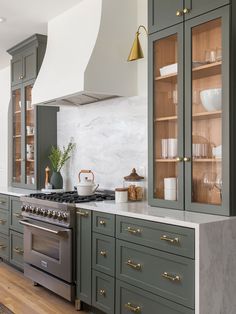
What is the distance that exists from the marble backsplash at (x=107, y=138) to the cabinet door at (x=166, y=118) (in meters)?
0.60

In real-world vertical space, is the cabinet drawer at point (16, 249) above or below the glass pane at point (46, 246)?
below

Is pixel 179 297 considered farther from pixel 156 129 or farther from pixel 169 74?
pixel 169 74

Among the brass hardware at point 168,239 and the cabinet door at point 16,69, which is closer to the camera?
the brass hardware at point 168,239

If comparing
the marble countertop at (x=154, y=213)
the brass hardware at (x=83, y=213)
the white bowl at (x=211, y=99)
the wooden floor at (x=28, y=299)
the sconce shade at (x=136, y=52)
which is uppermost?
the sconce shade at (x=136, y=52)

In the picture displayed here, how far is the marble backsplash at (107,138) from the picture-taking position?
3830mm

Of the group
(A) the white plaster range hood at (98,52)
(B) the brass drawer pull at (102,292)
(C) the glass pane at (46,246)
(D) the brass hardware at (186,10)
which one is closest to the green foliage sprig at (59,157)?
(A) the white plaster range hood at (98,52)

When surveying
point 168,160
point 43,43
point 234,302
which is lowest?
point 234,302

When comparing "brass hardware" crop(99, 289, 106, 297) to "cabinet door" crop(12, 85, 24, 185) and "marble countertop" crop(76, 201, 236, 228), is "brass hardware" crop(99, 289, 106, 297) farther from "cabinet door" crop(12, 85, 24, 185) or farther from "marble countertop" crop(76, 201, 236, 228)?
"cabinet door" crop(12, 85, 24, 185)

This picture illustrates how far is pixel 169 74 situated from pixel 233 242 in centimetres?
129

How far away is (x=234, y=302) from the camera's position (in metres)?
2.51

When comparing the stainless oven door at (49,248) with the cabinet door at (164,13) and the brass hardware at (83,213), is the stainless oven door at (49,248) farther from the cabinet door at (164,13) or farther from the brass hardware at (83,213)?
the cabinet door at (164,13)

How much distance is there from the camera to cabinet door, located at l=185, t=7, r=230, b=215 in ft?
8.36

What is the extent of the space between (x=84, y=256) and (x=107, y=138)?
Answer: 1361mm

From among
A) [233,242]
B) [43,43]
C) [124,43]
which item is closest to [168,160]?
[233,242]
